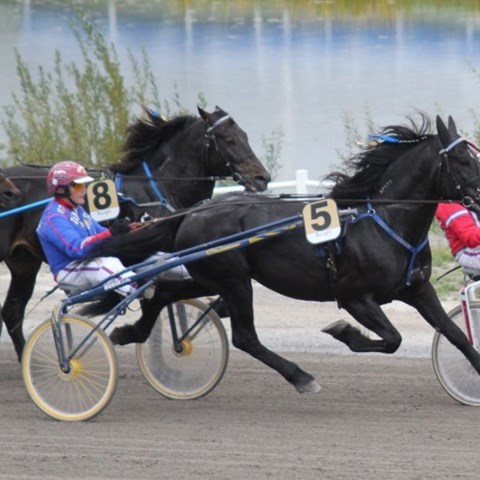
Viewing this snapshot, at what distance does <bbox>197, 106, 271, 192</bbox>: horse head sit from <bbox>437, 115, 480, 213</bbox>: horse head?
4.90ft

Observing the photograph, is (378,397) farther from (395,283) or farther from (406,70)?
(406,70)

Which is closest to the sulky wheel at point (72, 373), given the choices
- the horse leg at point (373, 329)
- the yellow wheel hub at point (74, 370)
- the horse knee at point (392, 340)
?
the yellow wheel hub at point (74, 370)

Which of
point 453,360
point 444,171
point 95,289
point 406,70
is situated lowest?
point 406,70

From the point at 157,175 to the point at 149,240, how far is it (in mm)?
914

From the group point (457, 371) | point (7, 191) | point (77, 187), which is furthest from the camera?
point (7, 191)

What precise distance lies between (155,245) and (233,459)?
1658 millimetres

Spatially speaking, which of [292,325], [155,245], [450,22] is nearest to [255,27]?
[450,22]

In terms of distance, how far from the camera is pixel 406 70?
23.3 meters

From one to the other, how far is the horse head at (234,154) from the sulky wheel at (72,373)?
1568mm

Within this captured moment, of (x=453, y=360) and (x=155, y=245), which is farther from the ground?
(x=155, y=245)

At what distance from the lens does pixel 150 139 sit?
25.6ft

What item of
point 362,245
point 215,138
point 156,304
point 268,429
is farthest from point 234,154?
point 268,429

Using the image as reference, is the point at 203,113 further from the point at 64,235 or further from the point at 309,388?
the point at 309,388

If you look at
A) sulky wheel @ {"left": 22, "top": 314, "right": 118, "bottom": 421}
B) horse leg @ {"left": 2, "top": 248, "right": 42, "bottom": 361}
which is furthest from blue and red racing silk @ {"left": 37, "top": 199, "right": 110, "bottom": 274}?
horse leg @ {"left": 2, "top": 248, "right": 42, "bottom": 361}
